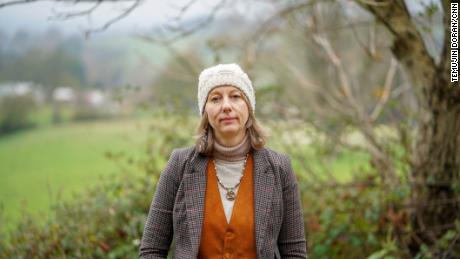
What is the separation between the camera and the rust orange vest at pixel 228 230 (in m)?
2.22

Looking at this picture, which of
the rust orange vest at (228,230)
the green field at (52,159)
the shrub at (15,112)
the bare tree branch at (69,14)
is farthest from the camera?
the shrub at (15,112)

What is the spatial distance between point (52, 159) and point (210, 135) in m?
12.6

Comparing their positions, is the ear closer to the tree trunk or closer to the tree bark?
the tree bark

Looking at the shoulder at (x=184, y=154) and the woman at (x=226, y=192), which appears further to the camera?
the shoulder at (x=184, y=154)

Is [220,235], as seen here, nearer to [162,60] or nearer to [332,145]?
[332,145]

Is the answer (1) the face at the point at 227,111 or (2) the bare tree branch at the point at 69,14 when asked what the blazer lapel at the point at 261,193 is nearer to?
(1) the face at the point at 227,111

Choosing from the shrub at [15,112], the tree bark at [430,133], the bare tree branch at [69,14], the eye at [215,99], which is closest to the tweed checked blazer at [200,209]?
the eye at [215,99]

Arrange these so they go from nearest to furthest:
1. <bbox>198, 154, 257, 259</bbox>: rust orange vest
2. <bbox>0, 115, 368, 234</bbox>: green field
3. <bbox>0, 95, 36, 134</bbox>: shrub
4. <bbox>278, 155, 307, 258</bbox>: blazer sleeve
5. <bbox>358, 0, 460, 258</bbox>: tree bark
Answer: <bbox>198, 154, 257, 259</bbox>: rust orange vest
<bbox>278, 155, 307, 258</bbox>: blazer sleeve
<bbox>358, 0, 460, 258</bbox>: tree bark
<bbox>0, 115, 368, 234</bbox>: green field
<bbox>0, 95, 36, 134</bbox>: shrub

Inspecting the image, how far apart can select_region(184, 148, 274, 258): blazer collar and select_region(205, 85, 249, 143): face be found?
155 millimetres

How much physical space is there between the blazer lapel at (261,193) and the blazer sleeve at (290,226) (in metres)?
0.10

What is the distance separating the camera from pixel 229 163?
2.35m

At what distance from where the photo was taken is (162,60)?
23.7 ft

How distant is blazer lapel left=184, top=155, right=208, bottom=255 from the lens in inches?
87.7

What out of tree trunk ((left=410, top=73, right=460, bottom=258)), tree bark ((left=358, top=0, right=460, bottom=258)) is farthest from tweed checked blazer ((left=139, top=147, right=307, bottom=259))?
tree trunk ((left=410, top=73, right=460, bottom=258))
